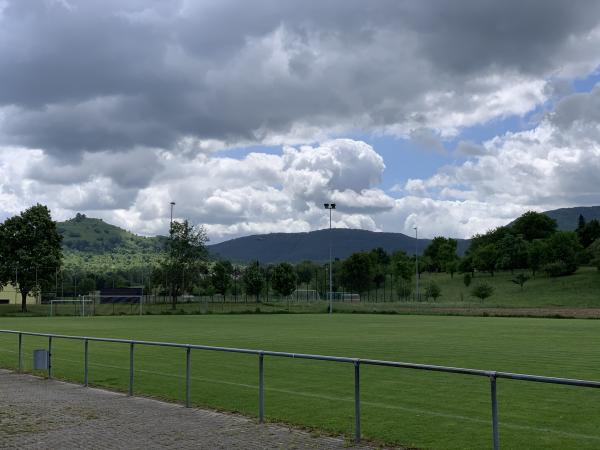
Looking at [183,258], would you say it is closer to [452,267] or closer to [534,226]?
[452,267]

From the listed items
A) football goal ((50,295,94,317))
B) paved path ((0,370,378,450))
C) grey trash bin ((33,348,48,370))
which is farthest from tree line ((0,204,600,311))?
paved path ((0,370,378,450))

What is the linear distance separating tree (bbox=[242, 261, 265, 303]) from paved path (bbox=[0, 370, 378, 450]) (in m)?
110

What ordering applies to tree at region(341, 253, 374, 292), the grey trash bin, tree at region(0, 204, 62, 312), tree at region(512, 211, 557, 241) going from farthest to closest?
tree at region(512, 211, 557, 241), tree at region(341, 253, 374, 292), tree at region(0, 204, 62, 312), the grey trash bin

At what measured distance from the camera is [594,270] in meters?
144

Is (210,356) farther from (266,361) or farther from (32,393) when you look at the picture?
(32,393)

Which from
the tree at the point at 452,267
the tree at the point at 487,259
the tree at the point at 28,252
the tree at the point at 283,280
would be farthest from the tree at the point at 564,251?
the tree at the point at 28,252

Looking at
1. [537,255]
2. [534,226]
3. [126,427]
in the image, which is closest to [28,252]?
[126,427]

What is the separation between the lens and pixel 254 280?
12338cm

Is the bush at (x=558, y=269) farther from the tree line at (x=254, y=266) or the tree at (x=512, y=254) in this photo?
the tree at (x=512, y=254)

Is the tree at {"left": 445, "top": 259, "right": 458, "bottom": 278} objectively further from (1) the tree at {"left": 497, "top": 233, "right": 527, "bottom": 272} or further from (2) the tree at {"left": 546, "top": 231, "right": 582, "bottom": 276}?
(2) the tree at {"left": 546, "top": 231, "right": 582, "bottom": 276}

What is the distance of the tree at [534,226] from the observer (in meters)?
188

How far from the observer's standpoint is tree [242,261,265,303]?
124m

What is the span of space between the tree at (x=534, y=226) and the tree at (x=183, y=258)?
10403cm

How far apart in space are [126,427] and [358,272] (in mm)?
133235
